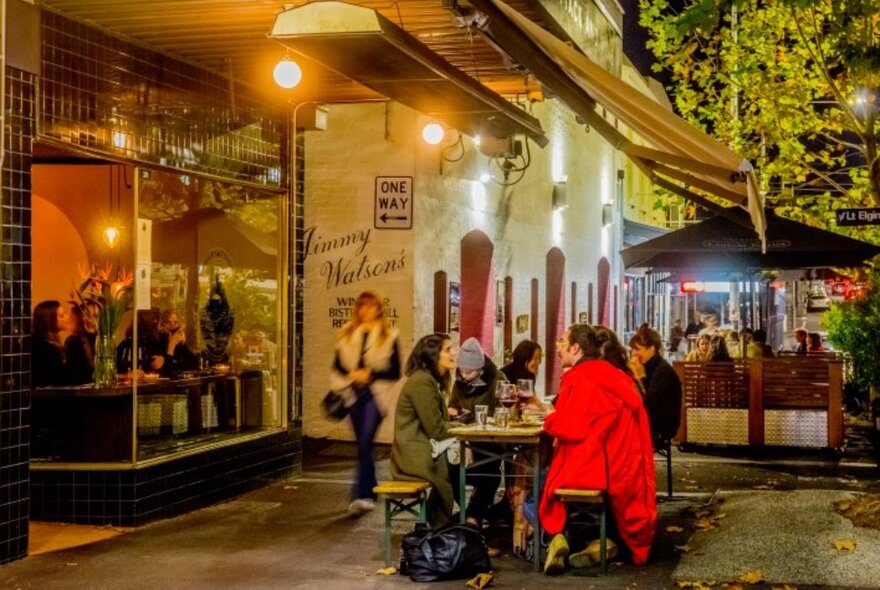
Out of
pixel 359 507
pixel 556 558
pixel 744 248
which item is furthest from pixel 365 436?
pixel 744 248

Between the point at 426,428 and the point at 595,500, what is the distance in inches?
53.3

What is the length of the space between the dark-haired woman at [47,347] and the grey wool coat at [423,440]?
3411mm

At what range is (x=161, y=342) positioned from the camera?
38.0 feet

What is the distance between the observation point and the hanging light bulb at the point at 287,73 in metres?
9.95

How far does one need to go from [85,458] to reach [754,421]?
28.0ft

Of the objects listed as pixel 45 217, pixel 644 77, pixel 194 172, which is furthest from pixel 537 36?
pixel 644 77

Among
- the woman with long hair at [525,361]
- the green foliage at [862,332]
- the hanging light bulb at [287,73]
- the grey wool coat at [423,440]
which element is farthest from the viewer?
the green foliage at [862,332]

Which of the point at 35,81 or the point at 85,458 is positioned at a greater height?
the point at 35,81

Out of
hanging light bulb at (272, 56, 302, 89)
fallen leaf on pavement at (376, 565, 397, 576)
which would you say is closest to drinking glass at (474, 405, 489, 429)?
fallen leaf on pavement at (376, 565, 397, 576)

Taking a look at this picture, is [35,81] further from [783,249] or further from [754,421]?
[754,421]

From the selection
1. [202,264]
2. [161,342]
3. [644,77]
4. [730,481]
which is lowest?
[730,481]

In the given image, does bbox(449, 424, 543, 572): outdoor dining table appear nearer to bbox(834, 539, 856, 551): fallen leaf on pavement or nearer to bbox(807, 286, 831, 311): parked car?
bbox(834, 539, 856, 551): fallen leaf on pavement

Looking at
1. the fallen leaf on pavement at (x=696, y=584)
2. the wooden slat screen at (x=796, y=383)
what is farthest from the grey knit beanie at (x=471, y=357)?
the wooden slat screen at (x=796, y=383)

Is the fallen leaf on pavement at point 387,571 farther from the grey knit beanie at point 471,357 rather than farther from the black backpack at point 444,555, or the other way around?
the grey knit beanie at point 471,357
